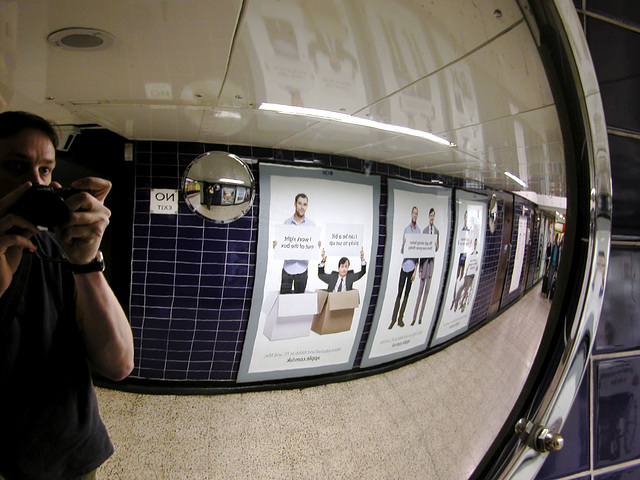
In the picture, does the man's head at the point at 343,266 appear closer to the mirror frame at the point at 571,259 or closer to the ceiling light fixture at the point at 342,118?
the ceiling light fixture at the point at 342,118

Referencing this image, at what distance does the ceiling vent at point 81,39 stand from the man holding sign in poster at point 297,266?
0.61 feet

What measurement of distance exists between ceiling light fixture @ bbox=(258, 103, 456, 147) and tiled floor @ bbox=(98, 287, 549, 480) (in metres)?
0.29

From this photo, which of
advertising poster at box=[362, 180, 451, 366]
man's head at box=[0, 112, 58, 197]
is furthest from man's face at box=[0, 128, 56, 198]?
advertising poster at box=[362, 180, 451, 366]

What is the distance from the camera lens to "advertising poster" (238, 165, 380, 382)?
302mm

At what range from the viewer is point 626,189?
25.7 inches

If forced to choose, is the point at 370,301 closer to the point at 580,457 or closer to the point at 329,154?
the point at 329,154

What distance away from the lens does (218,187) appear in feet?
0.93

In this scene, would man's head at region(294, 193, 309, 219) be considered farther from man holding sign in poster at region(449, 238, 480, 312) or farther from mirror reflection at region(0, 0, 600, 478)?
man holding sign in poster at region(449, 238, 480, 312)

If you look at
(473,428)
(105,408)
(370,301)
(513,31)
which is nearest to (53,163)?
(105,408)

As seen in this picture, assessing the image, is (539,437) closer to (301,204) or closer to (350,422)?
(350,422)

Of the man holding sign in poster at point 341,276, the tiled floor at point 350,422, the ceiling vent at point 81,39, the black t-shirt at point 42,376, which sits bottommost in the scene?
the tiled floor at point 350,422

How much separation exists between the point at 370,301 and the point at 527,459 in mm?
436

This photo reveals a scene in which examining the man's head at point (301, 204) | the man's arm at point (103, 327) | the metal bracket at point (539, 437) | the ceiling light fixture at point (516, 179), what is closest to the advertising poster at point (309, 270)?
the man's head at point (301, 204)

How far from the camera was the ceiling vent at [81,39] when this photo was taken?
0.22 m
